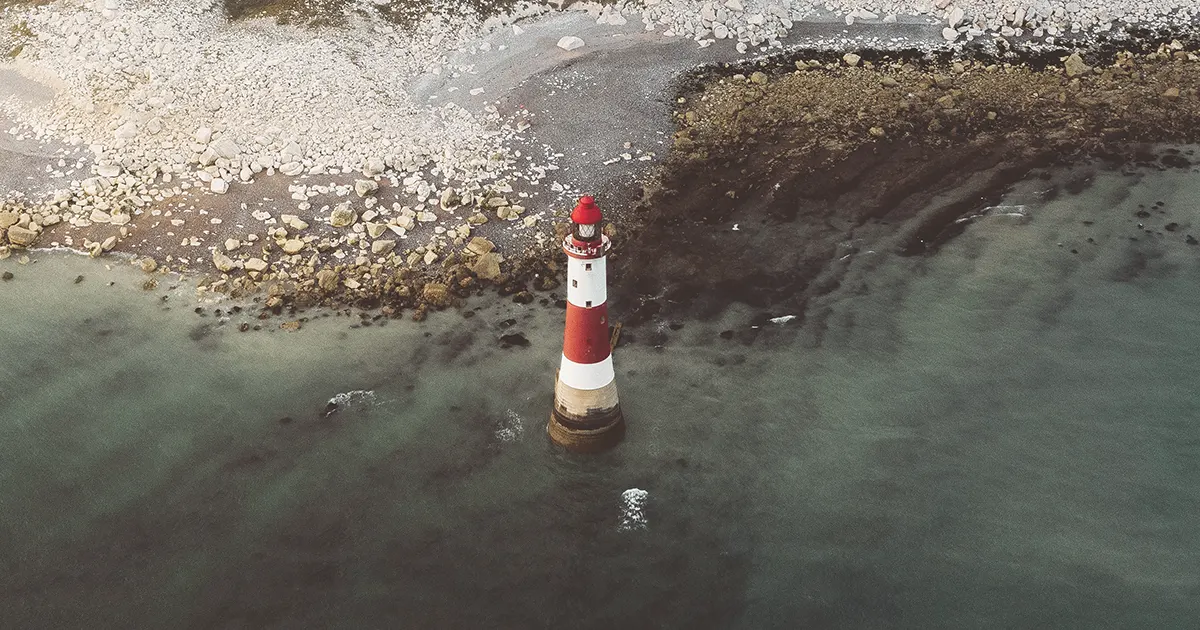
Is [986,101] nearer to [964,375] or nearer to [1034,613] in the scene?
[964,375]

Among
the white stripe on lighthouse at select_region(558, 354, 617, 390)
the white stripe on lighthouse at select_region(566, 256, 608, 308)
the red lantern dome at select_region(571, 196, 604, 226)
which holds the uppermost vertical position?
the red lantern dome at select_region(571, 196, 604, 226)

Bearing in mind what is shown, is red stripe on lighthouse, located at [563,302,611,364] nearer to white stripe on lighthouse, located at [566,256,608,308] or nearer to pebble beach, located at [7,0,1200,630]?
white stripe on lighthouse, located at [566,256,608,308]

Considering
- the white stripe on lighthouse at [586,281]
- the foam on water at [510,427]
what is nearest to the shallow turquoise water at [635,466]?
the foam on water at [510,427]

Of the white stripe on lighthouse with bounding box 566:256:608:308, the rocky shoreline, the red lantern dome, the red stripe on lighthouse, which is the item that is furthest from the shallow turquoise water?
the red lantern dome

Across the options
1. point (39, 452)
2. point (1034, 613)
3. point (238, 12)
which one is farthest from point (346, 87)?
point (1034, 613)

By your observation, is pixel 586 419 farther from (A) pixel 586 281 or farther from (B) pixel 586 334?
(A) pixel 586 281

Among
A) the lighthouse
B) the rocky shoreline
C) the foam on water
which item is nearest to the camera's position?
the lighthouse

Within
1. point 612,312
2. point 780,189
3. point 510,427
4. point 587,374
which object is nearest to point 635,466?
point 587,374
